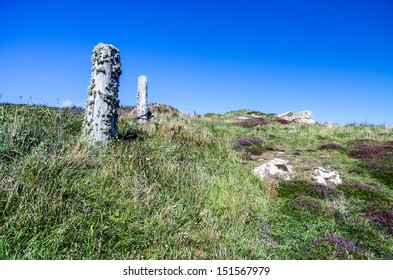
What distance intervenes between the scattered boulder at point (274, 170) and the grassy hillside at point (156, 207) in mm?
443

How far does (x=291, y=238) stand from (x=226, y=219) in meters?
1.26

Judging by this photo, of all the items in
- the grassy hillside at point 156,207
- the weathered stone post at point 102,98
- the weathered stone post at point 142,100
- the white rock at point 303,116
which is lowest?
the grassy hillside at point 156,207

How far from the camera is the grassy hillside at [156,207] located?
3689mm

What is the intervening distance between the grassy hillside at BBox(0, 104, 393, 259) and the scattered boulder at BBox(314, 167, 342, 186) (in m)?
0.24

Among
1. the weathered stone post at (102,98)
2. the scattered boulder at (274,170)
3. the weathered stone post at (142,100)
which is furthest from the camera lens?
the weathered stone post at (142,100)

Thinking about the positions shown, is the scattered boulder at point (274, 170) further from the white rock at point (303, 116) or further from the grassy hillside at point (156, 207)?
the white rock at point (303, 116)

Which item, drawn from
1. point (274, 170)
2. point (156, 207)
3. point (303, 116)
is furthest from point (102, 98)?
point (303, 116)

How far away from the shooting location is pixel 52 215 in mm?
3775

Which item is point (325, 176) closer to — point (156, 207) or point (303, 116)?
point (156, 207)

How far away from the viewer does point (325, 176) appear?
8.23m

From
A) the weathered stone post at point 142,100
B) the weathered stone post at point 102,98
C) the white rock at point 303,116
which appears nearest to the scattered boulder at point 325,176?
the weathered stone post at point 102,98

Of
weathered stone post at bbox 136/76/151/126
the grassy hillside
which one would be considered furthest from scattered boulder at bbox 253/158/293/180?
weathered stone post at bbox 136/76/151/126
